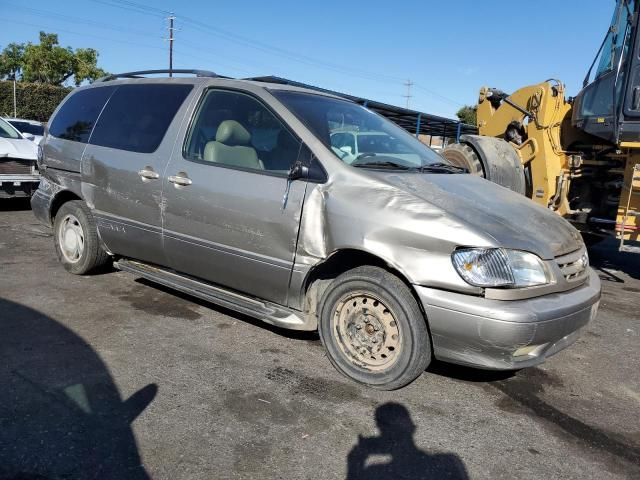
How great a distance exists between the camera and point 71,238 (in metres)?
5.13

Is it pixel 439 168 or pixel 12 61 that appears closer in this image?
pixel 439 168

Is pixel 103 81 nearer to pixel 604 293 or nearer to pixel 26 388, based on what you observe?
pixel 26 388

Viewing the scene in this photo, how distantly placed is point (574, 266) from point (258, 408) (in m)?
2.12

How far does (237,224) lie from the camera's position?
364cm

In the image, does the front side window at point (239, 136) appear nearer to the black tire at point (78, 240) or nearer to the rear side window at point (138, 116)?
the rear side window at point (138, 116)

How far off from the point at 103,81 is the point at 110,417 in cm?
361

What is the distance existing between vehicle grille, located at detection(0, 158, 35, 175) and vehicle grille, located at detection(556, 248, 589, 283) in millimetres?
8244

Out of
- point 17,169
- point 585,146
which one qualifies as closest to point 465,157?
point 585,146

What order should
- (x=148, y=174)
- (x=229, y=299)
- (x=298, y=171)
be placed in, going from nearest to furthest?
1. (x=298, y=171)
2. (x=229, y=299)
3. (x=148, y=174)

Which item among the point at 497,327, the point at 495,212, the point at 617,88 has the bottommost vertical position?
the point at 497,327

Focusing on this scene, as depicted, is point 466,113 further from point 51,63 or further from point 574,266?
point 574,266

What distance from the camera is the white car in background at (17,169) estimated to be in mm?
8312

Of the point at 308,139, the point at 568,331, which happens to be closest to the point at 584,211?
the point at 568,331

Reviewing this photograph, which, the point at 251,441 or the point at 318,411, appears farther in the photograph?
the point at 318,411
